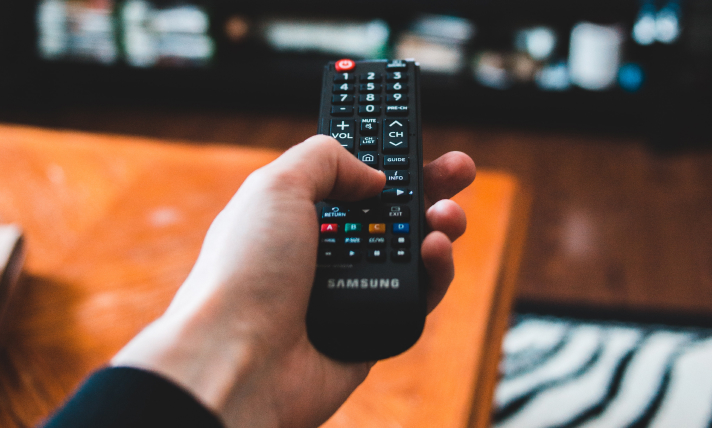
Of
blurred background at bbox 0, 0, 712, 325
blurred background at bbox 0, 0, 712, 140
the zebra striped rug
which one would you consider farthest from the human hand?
blurred background at bbox 0, 0, 712, 140

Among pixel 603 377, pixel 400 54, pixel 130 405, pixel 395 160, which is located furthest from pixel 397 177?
pixel 400 54

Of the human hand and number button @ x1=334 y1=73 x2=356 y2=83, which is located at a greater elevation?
number button @ x1=334 y1=73 x2=356 y2=83

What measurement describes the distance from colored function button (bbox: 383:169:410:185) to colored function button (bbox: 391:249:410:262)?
0.06 meters

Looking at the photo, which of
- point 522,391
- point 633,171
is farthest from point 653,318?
point 633,171

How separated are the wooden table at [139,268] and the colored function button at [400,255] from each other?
0.16m

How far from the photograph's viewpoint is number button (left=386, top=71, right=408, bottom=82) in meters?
0.50

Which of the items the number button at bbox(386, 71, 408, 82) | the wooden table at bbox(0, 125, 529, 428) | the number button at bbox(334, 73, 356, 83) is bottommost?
the wooden table at bbox(0, 125, 529, 428)

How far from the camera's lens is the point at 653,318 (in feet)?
3.32

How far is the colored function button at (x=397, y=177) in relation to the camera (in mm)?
451

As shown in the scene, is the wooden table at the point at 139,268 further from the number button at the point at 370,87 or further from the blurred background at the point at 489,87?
the blurred background at the point at 489,87

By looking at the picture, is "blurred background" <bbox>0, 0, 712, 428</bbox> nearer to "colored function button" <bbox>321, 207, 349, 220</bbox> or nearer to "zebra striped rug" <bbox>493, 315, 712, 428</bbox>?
"zebra striped rug" <bbox>493, 315, 712, 428</bbox>

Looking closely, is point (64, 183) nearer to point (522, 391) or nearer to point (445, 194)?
point (445, 194)

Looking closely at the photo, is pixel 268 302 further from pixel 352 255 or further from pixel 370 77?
pixel 370 77

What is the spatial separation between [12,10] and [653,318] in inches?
73.0
